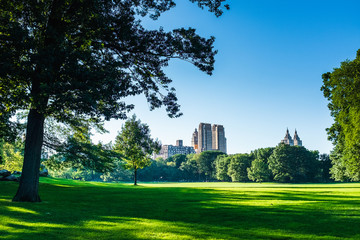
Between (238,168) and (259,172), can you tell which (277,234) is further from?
(238,168)

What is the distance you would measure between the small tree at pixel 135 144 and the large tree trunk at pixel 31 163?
1394 inches

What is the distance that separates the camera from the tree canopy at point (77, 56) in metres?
12.6

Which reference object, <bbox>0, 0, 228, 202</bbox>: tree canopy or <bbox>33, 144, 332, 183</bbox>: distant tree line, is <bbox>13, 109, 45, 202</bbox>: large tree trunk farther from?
<bbox>33, 144, 332, 183</bbox>: distant tree line

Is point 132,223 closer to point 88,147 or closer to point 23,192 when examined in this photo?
point 23,192

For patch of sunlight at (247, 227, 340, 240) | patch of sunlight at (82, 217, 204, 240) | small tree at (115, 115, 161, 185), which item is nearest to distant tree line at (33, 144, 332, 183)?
small tree at (115, 115, 161, 185)

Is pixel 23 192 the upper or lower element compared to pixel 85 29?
lower

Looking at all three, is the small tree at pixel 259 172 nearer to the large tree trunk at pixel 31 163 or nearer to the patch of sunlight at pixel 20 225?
the large tree trunk at pixel 31 163

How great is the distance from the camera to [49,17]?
14.5 metres

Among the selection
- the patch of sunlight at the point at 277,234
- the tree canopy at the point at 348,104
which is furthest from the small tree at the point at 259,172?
the patch of sunlight at the point at 277,234

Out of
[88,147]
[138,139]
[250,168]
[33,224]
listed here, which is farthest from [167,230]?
[250,168]

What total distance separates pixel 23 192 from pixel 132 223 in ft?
27.9

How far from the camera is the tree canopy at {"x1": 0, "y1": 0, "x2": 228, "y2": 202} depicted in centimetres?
1255

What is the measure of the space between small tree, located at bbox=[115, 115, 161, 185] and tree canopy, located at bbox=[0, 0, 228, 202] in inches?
1362

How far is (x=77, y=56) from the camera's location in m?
12.9
